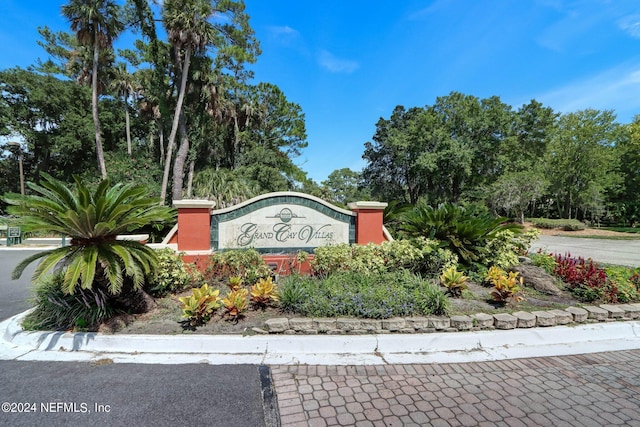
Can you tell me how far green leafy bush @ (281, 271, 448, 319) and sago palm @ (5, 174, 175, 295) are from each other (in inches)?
86.8

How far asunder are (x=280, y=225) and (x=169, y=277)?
2.60m

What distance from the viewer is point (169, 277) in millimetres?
Result: 4766

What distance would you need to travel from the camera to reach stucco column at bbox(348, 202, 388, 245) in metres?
6.99

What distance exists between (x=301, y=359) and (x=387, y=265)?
3.06 metres

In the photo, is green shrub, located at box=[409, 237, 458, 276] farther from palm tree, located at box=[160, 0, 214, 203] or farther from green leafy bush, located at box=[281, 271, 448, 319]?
palm tree, located at box=[160, 0, 214, 203]

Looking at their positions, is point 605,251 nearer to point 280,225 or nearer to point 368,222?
point 368,222

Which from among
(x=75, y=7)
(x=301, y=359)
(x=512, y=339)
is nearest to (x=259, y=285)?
(x=301, y=359)

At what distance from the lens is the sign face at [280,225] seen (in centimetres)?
642

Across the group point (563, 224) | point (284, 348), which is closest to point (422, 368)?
point (284, 348)

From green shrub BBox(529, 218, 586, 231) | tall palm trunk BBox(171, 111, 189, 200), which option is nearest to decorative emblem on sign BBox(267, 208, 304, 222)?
tall palm trunk BBox(171, 111, 189, 200)

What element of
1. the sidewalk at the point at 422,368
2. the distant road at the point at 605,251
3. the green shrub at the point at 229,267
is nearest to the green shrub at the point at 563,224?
the distant road at the point at 605,251

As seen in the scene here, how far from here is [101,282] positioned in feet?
12.8

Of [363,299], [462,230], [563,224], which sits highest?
[462,230]

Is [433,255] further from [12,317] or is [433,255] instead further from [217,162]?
[217,162]
